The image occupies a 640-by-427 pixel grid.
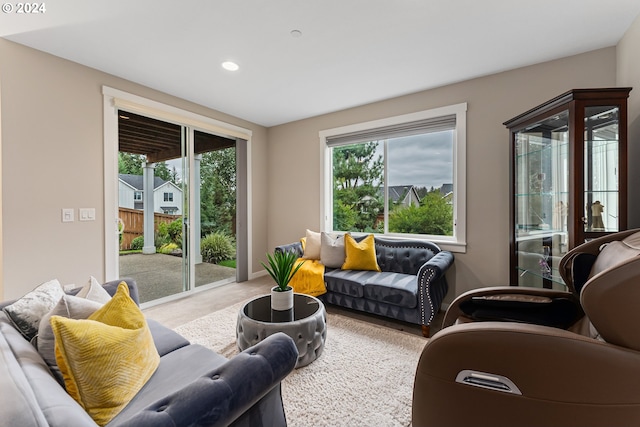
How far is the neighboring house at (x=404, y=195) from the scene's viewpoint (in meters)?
3.49

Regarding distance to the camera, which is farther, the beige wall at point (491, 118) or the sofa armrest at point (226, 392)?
the beige wall at point (491, 118)

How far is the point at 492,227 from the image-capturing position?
2.86 metres

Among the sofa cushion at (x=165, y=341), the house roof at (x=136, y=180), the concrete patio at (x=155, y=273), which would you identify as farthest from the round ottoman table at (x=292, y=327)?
the house roof at (x=136, y=180)

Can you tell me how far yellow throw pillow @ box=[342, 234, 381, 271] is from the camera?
10.6 feet

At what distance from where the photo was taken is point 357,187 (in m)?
3.97

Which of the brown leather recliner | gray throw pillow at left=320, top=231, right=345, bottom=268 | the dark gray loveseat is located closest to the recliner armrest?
the brown leather recliner

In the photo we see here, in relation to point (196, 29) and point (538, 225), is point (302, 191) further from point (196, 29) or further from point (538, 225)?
point (538, 225)

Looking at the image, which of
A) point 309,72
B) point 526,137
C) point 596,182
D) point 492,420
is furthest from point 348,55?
point 492,420

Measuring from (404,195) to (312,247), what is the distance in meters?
1.37

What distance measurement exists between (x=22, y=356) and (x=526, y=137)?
3414 mm

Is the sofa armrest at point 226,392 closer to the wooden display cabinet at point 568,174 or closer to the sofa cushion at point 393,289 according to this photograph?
the sofa cushion at point 393,289

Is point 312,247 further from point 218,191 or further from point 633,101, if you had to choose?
point 633,101

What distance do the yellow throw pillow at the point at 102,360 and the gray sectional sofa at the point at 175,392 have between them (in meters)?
0.05

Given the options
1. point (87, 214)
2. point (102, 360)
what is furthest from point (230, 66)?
point (102, 360)
